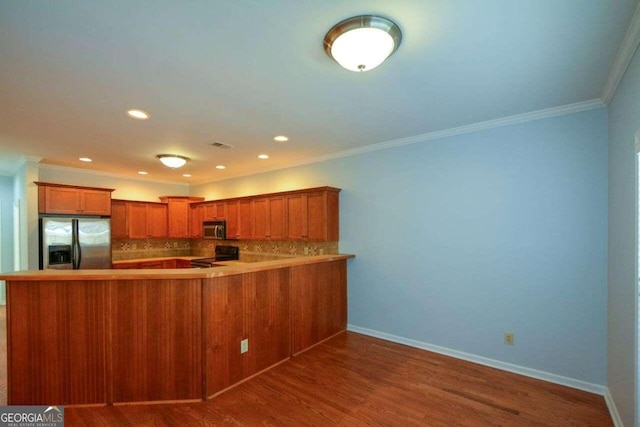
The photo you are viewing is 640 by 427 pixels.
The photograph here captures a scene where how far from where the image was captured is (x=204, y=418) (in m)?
2.29

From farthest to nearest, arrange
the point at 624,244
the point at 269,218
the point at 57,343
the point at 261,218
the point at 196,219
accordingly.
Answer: the point at 196,219 < the point at 261,218 < the point at 269,218 < the point at 57,343 < the point at 624,244

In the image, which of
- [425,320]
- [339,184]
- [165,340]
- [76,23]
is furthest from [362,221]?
[76,23]

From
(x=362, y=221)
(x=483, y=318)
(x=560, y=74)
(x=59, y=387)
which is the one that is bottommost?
(x=59, y=387)

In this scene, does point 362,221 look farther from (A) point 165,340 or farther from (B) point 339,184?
(A) point 165,340

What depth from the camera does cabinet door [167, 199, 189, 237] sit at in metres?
6.54

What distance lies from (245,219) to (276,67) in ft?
12.4

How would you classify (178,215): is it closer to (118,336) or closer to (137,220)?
(137,220)

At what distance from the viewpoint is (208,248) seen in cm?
684

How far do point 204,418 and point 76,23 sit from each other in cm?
279

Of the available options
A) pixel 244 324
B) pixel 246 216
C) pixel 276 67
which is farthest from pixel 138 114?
pixel 246 216

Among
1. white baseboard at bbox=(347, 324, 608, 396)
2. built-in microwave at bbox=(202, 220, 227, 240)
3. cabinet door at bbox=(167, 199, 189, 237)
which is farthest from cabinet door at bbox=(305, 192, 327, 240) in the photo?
cabinet door at bbox=(167, 199, 189, 237)

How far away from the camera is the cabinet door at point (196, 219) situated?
21.3ft

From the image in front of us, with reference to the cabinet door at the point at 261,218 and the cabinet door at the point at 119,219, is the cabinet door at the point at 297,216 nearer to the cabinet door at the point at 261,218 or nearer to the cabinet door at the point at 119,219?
the cabinet door at the point at 261,218

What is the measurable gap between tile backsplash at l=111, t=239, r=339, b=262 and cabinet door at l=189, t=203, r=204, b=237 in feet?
1.31
